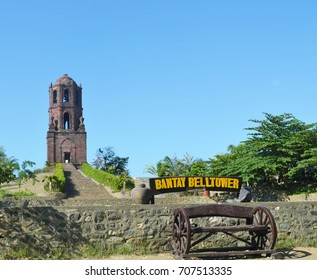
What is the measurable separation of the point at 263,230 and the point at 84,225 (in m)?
3.26

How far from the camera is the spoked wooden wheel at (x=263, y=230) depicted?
339 inches

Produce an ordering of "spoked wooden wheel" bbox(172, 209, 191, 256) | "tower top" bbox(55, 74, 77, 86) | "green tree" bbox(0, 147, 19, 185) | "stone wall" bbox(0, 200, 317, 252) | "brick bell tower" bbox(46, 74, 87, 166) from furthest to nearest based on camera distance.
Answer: "tower top" bbox(55, 74, 77, 86), "brick bell tower" bbox(46, 74, 87, 166), "green tree" bbox(0, 147, 19, 185), "stone wall" bbox(0, 200, 317, 252), "spoked wooden wheel" bbox(172, 209, 191, 256)

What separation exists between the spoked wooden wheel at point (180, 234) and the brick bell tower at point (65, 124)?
61828mm

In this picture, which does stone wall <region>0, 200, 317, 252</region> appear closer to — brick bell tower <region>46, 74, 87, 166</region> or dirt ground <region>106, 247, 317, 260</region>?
dirt ground <region>106, 247, 317, 260</region>

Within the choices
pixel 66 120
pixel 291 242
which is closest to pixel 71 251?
pixel 291 242

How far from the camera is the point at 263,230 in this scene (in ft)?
28.8

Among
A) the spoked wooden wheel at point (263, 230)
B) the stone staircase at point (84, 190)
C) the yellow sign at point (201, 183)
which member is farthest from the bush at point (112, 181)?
the spoked wooden wheel at point (263, 230)

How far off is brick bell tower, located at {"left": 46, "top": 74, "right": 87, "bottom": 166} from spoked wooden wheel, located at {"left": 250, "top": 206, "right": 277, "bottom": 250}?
6195 centimetres

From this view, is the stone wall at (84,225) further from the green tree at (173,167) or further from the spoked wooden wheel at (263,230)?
the green tree at (173,167)

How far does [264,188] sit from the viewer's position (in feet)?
114

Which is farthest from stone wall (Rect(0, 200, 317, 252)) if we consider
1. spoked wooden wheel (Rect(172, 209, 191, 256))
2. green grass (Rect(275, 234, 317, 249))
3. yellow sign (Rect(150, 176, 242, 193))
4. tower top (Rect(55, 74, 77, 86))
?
tower top (Rect(55, 74, 77, 86))

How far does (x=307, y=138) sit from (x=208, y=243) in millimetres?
25816

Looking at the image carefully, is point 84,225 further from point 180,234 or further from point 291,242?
point 291,242

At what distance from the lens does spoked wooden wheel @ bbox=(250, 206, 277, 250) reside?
28.3 ft
